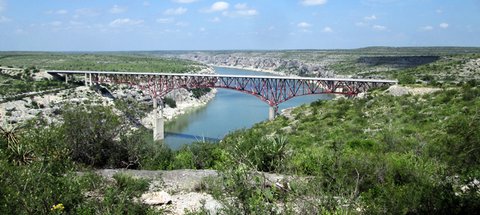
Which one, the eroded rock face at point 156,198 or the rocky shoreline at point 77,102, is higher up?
the eroded rock face at point 156,198

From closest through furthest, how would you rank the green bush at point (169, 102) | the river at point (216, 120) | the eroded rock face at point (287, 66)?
the river at point (216, 120) → the green bush at point (169, 102) → the eroded rock face at point (287, 66)

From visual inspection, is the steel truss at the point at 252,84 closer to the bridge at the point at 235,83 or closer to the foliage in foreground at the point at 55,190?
the bridge at the point at 235,83

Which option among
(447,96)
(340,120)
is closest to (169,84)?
(340,120)

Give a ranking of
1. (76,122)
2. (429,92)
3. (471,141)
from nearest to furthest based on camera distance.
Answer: (471,141) → (76,122) → (429,92)

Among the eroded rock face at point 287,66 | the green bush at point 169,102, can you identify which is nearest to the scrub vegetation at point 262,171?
the green bush at point 169,102

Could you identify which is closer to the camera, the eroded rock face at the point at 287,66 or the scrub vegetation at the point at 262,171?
the scrub vegetation at the point at 262,171

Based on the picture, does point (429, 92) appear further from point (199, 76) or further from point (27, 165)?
point (199, 76)

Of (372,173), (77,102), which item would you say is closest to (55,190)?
(372,173)

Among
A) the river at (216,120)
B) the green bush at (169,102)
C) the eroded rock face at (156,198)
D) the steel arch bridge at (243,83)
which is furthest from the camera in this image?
the green bush at (169,102)
